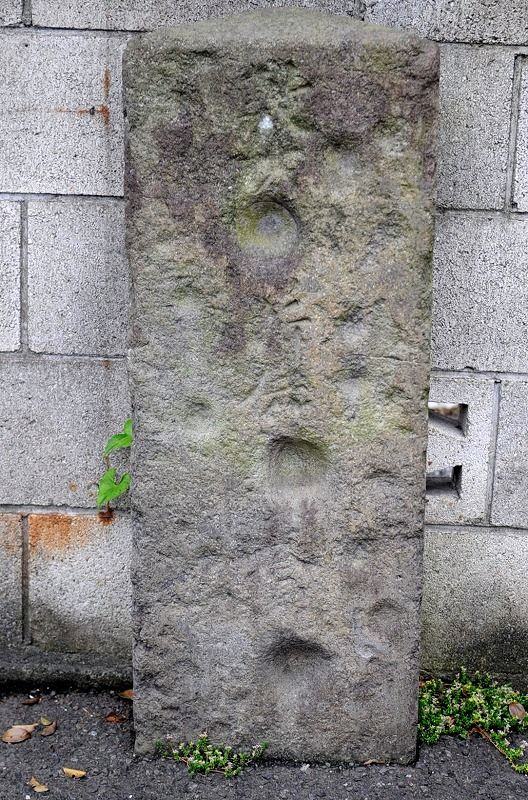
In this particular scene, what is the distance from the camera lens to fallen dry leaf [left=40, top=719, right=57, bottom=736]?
2455 millimetres

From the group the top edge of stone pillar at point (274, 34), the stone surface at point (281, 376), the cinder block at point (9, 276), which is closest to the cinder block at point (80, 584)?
the stone surface at point (281, 376)

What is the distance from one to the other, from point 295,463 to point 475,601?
886 millimetres

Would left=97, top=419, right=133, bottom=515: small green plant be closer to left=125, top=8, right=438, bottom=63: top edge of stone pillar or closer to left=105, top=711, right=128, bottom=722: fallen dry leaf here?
left=105, top=711, right=128, bottom=722: fallen dry leaf

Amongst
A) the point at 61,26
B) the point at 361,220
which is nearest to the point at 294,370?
the point at 361,220

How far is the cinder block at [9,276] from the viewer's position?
2533 millimetres

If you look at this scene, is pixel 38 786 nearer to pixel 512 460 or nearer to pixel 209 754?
pixel 209 754

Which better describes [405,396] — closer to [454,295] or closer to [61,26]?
[454,295]

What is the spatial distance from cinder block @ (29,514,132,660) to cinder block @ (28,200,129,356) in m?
0.57

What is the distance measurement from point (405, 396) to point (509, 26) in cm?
114

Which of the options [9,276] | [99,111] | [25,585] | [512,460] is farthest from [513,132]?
[25,585]

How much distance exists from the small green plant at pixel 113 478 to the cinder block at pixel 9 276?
0.43 meters

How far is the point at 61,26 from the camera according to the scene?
2.44 metres

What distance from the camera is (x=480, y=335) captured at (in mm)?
2506

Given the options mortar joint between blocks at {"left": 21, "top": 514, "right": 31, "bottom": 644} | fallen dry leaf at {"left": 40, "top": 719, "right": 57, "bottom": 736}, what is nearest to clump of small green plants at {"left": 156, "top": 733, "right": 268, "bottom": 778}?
fallen dry leaf at {"left": 40, "top": 719, "right": 57, "bottom": 736}
